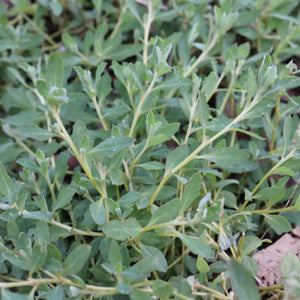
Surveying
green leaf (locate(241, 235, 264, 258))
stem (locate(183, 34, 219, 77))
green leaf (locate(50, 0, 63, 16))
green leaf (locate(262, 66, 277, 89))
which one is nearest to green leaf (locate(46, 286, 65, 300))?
green leaf (locate(241, 235, 264, 258))

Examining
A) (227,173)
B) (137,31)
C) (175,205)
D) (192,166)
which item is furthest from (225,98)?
(175,205)

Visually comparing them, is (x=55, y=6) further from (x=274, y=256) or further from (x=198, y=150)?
(x=274, y=256)

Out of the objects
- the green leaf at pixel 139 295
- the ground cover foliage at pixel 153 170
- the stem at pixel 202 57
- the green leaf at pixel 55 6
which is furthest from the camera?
the green leaf at pixel 55 6

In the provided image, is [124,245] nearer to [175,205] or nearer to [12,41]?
[175,205]

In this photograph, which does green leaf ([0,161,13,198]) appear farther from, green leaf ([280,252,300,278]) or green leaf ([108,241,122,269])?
green leaf ([280,252,300,278])

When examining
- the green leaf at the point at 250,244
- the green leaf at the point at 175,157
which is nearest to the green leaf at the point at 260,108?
the green leaf at the point at 175,157

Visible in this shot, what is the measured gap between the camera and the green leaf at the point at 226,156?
106 cm

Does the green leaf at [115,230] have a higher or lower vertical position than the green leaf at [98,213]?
lower

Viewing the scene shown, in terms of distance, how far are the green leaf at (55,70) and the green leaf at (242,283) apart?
2.30 feet

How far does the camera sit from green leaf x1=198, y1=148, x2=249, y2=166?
3.47 ft

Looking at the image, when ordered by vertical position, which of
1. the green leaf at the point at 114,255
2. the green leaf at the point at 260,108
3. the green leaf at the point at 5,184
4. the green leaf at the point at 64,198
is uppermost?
the green leaf at the point at 260,108

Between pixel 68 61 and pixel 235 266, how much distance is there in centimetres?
114

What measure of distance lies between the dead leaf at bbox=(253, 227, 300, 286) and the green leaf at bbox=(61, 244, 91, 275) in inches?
20.9

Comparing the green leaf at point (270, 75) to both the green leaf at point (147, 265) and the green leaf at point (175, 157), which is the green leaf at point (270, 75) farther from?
the green leaf at point (147, 265)
